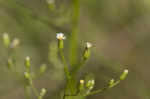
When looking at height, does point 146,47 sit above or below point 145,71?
above

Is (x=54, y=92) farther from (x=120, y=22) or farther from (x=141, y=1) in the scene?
(x=141, y=1)

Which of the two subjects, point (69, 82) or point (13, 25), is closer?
point (69, 82)

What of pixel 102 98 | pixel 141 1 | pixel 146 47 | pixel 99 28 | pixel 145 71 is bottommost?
pixel 102 98

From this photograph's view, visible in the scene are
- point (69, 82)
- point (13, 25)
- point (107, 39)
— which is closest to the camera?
point (69, 82)

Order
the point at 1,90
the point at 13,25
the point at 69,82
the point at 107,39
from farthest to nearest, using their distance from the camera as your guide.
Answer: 1. the point at 107,39
2. the point at 13,25
3. the point at 1,90
4. the point at 69,82

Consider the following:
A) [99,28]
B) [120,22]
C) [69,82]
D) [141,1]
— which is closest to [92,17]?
[99,28]

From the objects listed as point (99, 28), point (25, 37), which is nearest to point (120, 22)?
point (99, 28)
